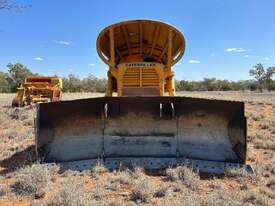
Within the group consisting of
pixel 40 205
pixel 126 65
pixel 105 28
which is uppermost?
pixel 105 28

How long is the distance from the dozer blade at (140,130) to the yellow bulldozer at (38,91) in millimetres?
12296

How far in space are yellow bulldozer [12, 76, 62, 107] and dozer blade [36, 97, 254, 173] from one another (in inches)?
484

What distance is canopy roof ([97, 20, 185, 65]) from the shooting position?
7.87 meters

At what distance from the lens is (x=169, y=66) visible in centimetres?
798

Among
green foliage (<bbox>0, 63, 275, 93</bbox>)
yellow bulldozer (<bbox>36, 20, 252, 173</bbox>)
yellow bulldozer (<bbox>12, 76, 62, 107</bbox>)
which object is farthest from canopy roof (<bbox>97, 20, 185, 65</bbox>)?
green foliage (<bbox>0, 63, 275, 93</bbox>)

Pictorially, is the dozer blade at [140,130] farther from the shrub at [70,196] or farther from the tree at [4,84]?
the tree at [4,84]

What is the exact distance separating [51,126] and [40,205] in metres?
2.19

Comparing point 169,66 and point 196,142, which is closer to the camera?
point 196,142

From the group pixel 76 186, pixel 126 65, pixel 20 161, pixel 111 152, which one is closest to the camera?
pixel 76 186

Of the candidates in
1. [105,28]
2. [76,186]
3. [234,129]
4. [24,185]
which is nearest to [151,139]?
[234,129]

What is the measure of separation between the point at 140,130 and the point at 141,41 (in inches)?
114

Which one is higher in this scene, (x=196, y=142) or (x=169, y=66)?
(x=169, y=66)

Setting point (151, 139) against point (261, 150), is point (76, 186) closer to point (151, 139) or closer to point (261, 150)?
point (151, 139)

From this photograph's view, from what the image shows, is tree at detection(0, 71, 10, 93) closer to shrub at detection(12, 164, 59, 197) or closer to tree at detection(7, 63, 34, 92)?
tree at detection(7, 63, 34, 92)
